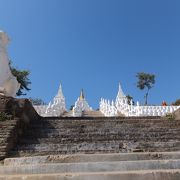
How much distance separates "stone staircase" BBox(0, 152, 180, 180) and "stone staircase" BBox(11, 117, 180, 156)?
31.3 inches

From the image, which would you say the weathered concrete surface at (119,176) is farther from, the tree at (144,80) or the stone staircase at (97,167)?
the tree at (144,80)

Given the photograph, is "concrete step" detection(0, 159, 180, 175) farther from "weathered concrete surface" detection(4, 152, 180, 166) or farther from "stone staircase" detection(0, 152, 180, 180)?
"weathered concrete surface" detection(4, 152, 180, 166)

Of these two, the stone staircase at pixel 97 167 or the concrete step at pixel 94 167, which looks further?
the concrete step at pixel 94 167

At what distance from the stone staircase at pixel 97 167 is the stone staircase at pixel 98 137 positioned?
795 mm

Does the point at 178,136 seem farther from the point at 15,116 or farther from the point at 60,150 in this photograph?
the point at 15,116

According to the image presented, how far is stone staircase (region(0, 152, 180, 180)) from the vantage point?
13.0ft

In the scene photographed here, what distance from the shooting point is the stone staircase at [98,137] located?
586 centimetres

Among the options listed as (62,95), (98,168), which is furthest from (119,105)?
(98,168)

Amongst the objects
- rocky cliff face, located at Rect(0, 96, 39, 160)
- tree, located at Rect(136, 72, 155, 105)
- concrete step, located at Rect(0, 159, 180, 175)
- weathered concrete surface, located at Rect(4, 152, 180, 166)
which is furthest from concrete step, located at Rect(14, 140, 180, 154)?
tree, located at Rect(136, 72, 155, 105)

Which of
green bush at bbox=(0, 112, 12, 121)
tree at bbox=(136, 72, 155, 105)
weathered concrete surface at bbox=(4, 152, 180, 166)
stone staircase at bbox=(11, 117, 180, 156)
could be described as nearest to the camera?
weathered concrete surface at bbox=(4, 152, 180, 166)

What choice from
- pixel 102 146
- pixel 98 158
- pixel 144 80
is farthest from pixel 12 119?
pixel 144 80

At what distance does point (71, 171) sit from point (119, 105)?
19.5 metres

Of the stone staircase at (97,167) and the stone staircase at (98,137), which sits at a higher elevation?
the stone staircase at (98,137)

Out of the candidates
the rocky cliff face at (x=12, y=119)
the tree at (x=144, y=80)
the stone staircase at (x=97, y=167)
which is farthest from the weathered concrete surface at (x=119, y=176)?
the tree at (x=144, y=80)
